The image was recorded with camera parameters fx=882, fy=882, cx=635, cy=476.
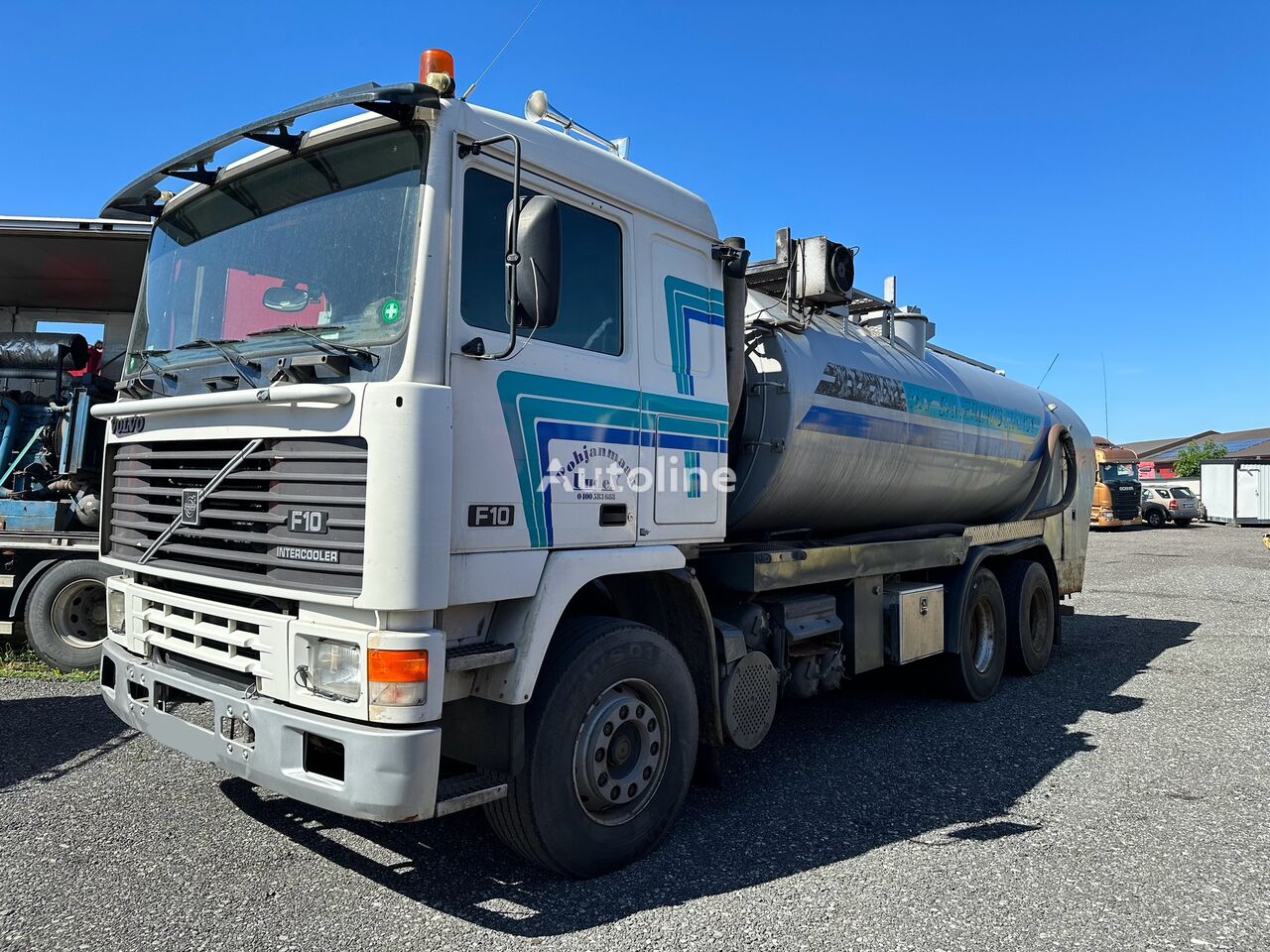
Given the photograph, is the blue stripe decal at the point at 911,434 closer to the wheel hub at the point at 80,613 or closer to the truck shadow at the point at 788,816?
the truck shadow at the point at 788,816

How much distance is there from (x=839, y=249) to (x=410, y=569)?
379 centimetres

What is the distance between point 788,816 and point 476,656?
2.11 metres

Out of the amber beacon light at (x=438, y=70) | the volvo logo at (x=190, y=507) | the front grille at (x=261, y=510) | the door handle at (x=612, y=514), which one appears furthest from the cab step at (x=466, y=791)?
the amber beacon light at (x=438, y=70)

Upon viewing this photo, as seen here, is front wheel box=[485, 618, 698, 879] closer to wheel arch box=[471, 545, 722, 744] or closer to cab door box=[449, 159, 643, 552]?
wheel arch box=[471, 545, 722, 744]

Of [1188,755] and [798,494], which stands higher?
[798,494]

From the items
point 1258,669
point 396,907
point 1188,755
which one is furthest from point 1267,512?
point 396,907

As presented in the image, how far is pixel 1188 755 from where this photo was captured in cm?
557

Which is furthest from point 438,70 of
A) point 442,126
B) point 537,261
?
point 537,261

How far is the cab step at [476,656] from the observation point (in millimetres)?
3189

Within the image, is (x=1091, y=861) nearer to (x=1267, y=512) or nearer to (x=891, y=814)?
(x=891, y=814)

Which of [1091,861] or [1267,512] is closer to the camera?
[1091,861]

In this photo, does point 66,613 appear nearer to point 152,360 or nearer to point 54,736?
point 54,736

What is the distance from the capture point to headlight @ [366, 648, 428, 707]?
3.00m

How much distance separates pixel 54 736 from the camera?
214 inches
